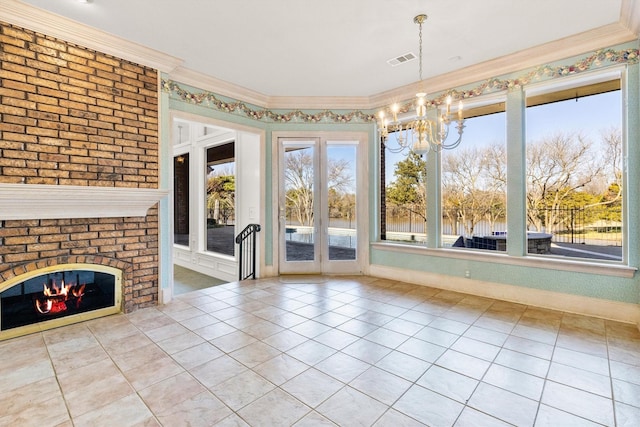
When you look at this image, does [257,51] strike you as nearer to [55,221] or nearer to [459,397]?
[55,221]

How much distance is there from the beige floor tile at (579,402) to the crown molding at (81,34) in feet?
15.4

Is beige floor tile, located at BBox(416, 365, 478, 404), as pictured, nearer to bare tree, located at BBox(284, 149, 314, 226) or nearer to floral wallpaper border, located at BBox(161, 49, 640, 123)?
bare tree, located at BBox(284, 149, 314, 226)

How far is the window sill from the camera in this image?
3205mm

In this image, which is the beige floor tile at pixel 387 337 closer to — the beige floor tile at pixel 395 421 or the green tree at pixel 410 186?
the beige floor tile at pixel 395 421

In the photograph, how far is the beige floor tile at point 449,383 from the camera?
6.52 feet

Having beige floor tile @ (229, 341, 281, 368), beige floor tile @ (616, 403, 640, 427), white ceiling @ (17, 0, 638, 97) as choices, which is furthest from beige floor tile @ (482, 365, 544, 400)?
white ceiling @ (17, 0, 638, 97)

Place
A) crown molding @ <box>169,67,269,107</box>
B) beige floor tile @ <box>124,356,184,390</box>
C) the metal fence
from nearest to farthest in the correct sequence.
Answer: beige floor tile @ <box>124,356,184,390</box>, the metal fence, crown molding @ <box>169,67,269,107</box>

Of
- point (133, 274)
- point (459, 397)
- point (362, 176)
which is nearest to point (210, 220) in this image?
point (133, 274)

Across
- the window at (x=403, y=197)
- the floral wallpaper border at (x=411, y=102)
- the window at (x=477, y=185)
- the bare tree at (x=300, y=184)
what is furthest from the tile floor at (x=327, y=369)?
the floral wallpaper border at (x=411, y=102)

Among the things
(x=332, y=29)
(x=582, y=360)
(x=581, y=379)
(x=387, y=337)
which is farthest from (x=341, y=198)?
(x=581, y=379)

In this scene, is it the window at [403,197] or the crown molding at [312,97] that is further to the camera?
the window at [403,197]

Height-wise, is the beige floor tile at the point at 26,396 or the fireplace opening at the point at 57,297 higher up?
the fireplace opening at the point at 57,297

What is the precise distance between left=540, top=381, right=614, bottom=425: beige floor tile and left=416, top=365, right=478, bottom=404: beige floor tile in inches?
16.5

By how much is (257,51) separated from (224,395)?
3433 millimetres
